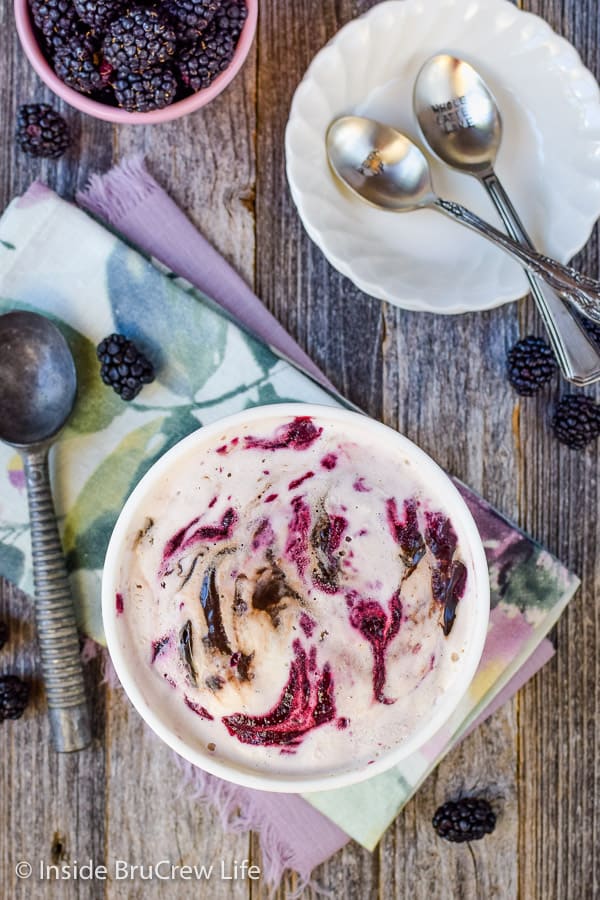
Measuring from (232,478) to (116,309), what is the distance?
0.31m

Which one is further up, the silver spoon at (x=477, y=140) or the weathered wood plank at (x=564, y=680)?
the silver spoon at (x=477, y=140)

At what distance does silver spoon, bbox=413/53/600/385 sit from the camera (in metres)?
1.18

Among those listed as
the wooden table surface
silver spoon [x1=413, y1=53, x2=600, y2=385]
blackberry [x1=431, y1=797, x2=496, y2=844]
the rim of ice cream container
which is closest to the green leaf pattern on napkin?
the wooden table surface

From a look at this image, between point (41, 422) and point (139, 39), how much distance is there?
468 mm

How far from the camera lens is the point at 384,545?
3.44 ft

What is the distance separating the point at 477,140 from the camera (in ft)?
4.00

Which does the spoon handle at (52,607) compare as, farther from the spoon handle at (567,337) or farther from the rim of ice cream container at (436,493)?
the spoon handle at (567,337)

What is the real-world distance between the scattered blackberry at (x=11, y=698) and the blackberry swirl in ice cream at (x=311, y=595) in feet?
0.94

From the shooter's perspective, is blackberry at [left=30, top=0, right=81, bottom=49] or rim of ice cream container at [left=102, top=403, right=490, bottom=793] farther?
blackberry at [left=30, top=0, right=81, bottom=49]

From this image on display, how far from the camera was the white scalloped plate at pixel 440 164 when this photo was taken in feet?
3.88

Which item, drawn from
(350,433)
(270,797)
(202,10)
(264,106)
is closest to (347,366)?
(350,433)

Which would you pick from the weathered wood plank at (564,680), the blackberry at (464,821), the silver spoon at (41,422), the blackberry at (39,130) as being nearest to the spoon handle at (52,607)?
the silver spoon at (41,422)

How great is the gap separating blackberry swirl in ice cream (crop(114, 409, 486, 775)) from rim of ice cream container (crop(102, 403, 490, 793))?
2 centimetres

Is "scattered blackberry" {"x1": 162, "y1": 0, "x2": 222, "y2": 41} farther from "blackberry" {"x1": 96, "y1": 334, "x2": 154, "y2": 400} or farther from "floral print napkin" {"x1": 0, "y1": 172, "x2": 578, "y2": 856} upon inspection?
"blackberry" {"x1": 96, "y1": 334, "x2": 154, "y2": 400}
